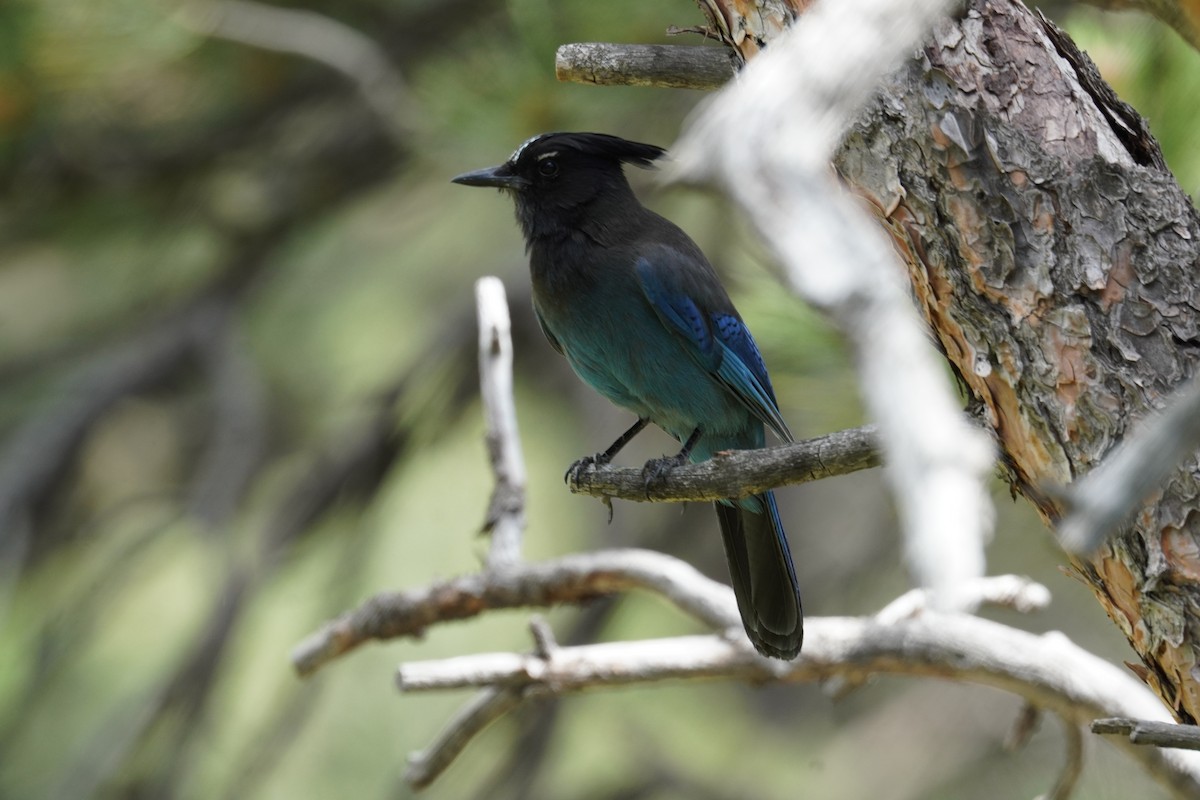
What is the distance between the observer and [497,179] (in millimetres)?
3119

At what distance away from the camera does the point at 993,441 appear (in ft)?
5.54

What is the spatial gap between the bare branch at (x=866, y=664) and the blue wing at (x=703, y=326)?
505 mm

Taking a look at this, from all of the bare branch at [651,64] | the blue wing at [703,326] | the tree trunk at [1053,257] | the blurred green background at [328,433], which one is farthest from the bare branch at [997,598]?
the bare branch at [651,64]

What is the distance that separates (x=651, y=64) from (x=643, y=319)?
35.8 inches

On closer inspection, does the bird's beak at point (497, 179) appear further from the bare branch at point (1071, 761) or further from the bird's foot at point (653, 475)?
the bare branch at point (1071, 761)

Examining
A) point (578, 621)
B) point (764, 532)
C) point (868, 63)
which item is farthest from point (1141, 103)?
point (578, 621)

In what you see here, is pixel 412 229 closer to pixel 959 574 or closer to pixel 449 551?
pixel 449 551

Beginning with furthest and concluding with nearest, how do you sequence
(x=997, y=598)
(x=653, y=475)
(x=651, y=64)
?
1. (x=997, y=598)
2. (x=653, y=475)
3. (x=651, y=64)

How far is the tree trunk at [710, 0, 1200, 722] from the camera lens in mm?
1587

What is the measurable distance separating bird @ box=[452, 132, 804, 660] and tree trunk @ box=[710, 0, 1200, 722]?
3.74ft

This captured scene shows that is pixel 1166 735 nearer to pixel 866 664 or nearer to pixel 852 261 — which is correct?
pixel 852 261

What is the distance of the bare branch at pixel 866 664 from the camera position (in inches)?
94.3

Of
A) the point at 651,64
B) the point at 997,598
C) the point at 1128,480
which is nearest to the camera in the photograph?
the point at 1128,480

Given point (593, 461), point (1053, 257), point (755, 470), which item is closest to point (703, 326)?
point (593, 461)
